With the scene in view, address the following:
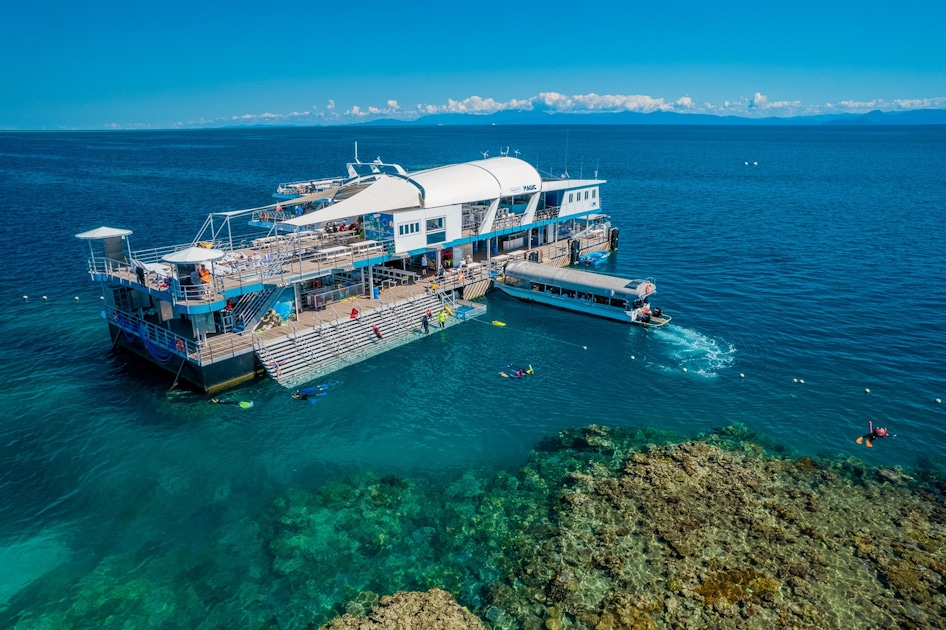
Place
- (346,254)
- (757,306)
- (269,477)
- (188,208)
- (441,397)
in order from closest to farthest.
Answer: (269,477), (441,397), (346,254), (757,306), (188,208)

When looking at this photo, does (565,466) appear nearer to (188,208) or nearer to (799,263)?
(799,263)

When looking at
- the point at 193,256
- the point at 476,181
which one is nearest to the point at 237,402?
the point at 193,256

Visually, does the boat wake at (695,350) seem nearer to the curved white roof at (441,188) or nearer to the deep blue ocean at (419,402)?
the deep blue ocean at (419,402)

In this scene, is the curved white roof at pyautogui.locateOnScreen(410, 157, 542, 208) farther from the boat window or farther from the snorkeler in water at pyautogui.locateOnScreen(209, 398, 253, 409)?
the snorkeler in water at pyautogui.locateOnScreen(209, 398, 253, 409)

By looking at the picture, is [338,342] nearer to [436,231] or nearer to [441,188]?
[436,231]

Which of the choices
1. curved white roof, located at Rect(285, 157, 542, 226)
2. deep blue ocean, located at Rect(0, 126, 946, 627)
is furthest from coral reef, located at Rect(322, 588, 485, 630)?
curved white roof, located at Rect(285, 157, 542, 226)

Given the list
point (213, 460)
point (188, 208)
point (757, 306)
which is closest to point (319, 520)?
point (213, 460)
